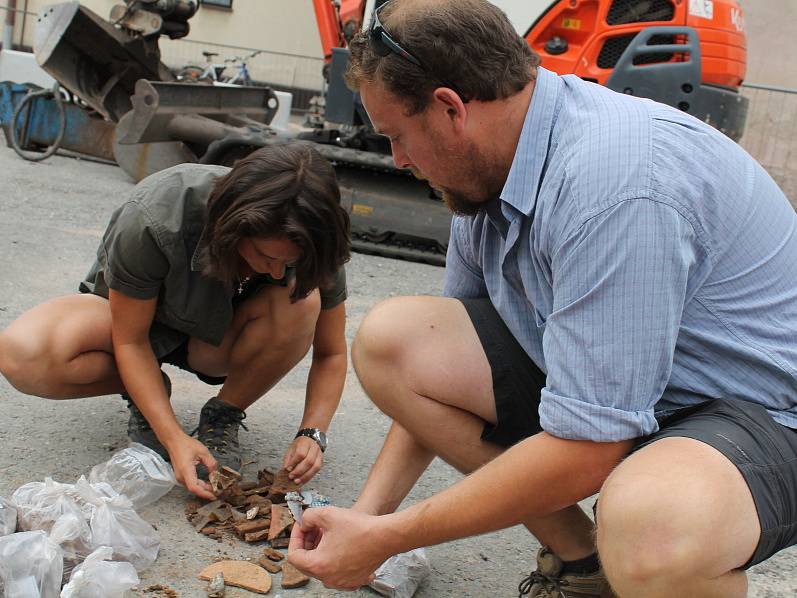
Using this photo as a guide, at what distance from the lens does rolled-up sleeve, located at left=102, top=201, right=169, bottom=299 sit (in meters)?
2.79

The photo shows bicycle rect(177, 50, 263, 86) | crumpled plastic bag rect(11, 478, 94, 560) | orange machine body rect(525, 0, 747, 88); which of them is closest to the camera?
crumpled plastic bag rect(11, 478, 94, 560)

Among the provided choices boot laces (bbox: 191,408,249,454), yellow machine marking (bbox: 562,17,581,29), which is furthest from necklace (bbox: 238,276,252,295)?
yellow machine marking (bbox: 562,17,581,29)

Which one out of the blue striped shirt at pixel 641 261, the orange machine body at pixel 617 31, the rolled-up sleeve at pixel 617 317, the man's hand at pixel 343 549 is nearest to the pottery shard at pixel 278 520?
the man's hand at pixel 343 549

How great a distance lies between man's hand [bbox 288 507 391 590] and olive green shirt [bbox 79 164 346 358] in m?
0.99

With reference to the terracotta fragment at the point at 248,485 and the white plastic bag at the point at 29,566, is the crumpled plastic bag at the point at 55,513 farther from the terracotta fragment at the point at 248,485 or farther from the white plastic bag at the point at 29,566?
the terracotta fragment at the point at 248,485

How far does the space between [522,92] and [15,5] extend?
1906cm

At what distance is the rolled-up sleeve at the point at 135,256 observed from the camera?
9.14 ft

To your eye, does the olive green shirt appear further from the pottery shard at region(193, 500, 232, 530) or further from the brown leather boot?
the brown leather boot

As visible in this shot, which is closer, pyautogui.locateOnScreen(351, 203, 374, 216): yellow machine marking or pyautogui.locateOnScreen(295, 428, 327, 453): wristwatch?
pyautogui.locateOnScreen(295, 428, 327, 453): wristwatch

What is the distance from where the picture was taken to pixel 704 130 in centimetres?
202

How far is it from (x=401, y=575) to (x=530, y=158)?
118 centimetres

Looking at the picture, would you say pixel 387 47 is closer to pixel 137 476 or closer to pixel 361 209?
pixel 137 476

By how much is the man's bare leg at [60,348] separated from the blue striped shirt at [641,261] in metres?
1.41

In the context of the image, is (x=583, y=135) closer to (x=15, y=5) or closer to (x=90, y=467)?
(x=90, y=467)
